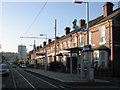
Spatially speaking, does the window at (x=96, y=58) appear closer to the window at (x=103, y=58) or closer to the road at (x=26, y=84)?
the window at (x=103, y=58)

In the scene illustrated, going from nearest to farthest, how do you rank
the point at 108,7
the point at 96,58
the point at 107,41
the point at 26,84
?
the point at 26,84, the point at 107,41, the point at 96,58, the point at 108,7

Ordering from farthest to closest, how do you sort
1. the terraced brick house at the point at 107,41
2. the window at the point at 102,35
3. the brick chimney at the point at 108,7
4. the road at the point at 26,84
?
the brick chimney at the point at 108,7 → the window at the point at 102,35 → the terraced brick house at the point at 107,41 → the road at the point at 26,84

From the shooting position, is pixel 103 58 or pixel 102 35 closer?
pixel 103 58

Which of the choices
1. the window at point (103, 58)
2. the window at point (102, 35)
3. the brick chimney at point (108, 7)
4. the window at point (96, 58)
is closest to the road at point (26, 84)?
the window at point (103, 58)

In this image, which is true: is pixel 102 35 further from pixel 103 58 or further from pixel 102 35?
pixel 103 58

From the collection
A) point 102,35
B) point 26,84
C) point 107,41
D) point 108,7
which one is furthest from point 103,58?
point 26,84

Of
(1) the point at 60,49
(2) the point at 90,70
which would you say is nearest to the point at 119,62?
(2) the point at 90,70

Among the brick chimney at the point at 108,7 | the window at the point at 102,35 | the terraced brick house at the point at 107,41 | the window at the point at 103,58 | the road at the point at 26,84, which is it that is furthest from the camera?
the brick chimney at the point at 108,7

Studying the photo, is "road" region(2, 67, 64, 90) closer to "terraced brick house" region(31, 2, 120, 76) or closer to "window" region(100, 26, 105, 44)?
"terraced brick house" region(31, 2, 120, 76)

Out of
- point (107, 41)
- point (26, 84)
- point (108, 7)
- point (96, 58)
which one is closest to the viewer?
point (26, 84)

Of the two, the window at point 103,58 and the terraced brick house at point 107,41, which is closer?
the terraced brick house at point 107,41

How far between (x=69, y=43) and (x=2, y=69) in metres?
16.4

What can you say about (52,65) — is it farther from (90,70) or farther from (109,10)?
(90,70)

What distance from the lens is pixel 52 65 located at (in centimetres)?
3259
